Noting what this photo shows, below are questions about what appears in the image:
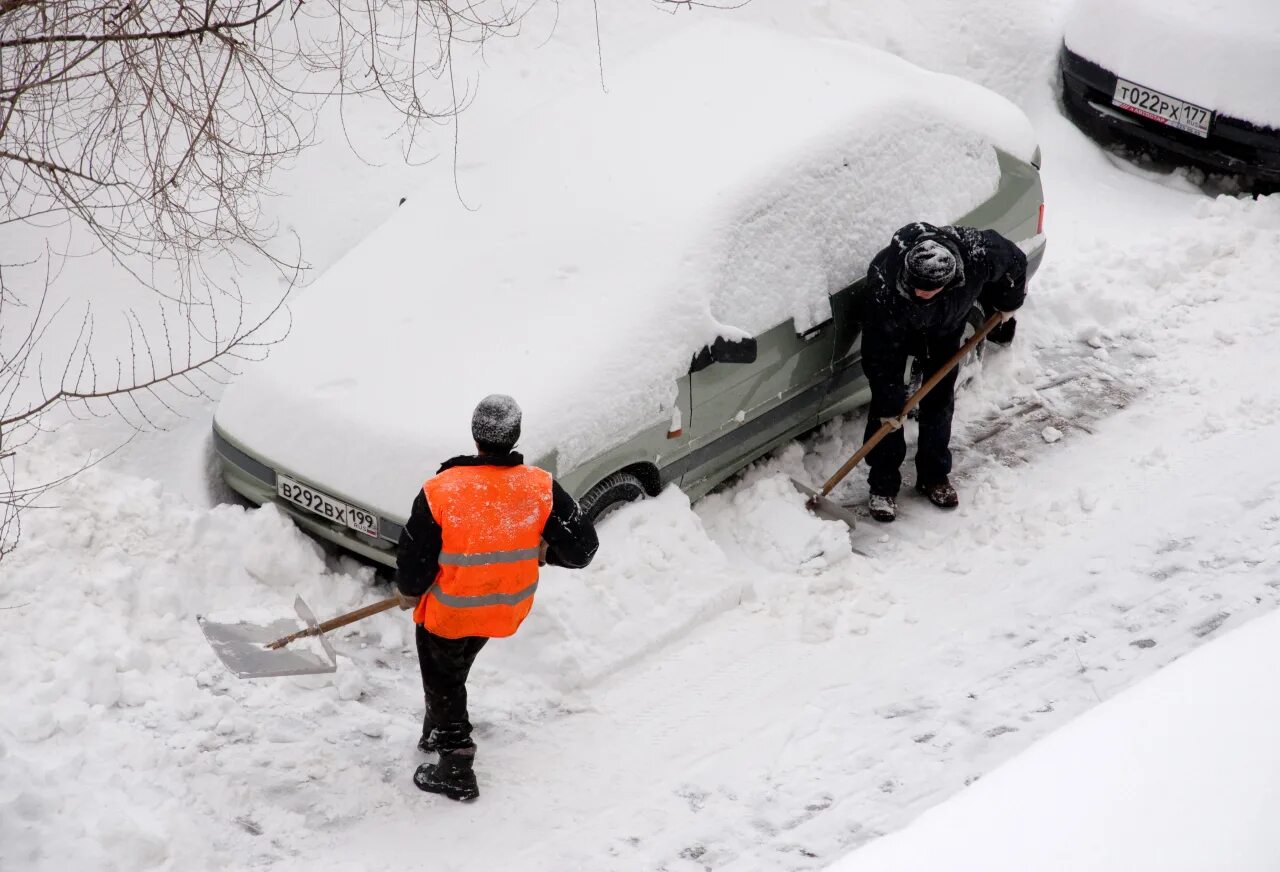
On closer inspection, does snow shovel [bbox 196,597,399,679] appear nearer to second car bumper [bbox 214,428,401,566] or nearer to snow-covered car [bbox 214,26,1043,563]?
second car bumper [bbox 214,428,401,566]

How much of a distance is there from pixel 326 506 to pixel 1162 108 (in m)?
6.19

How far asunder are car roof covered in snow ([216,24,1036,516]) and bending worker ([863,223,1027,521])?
30 cm

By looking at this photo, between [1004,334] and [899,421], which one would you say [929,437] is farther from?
[1004,334]

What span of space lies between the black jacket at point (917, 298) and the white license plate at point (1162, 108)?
303 centimetres

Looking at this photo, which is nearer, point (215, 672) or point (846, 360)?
point (215, 672)

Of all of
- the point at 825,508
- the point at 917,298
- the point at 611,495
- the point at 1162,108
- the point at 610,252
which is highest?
the point at 610,252

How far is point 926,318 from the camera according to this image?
5758 mm

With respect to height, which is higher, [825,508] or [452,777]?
[452,777]

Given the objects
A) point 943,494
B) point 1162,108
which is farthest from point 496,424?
point 1162,108

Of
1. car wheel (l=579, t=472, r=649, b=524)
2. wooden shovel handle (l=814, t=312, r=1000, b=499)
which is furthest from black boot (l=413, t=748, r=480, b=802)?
wooden shovel handle (l=814, t=312, r=1000, b=499)

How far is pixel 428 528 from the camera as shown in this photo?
13.5 feet

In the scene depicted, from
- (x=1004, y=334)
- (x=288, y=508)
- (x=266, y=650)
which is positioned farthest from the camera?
(x=1004, y=334)

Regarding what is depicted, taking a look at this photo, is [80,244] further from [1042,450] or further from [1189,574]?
[1189,574]

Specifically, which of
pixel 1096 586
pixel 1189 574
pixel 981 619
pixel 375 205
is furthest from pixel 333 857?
pixel 375 205
